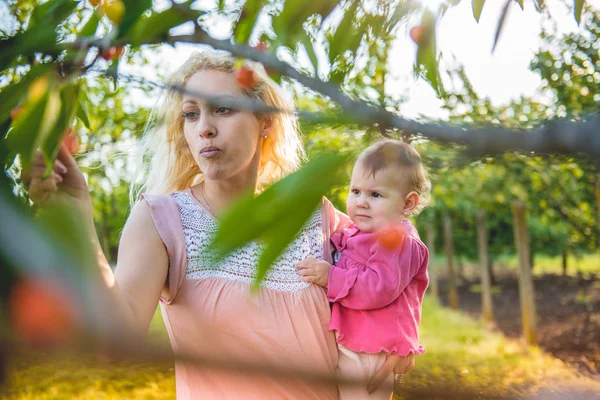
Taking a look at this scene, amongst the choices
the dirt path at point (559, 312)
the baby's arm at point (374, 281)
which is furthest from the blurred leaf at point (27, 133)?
the dirt path at point (559, 312)

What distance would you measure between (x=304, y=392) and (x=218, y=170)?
2.19 feet

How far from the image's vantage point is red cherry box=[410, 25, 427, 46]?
555 mm

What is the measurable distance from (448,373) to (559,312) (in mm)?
5268

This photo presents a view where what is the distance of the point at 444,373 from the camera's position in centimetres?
562

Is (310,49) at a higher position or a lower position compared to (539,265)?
higher

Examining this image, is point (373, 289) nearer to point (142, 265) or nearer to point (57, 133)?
point (142, 265)

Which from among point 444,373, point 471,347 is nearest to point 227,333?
point 444,373

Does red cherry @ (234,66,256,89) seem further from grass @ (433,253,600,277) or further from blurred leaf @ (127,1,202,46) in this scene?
grass @ (433,253,600,277)

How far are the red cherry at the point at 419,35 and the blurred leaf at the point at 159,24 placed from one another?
0.22m

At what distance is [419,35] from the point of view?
1.84ft

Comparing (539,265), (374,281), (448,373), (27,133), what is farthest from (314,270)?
(539,265)

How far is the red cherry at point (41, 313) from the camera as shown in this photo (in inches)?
11.4

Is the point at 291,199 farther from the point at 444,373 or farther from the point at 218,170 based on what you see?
the point at 444,373

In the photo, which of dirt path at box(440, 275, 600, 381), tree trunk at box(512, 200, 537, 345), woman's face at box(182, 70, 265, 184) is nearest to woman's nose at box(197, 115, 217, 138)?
woman's face at box(182, 70, 265, 184)
